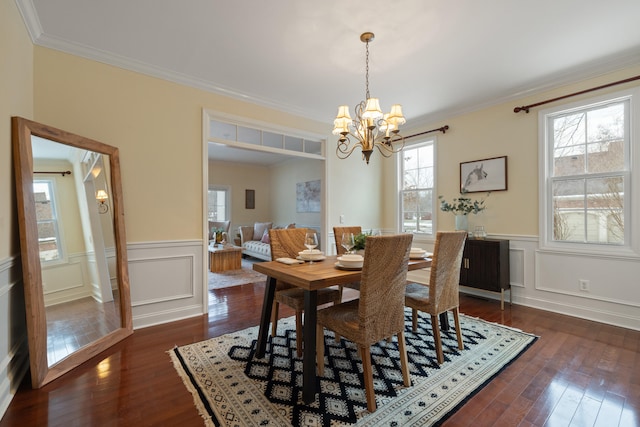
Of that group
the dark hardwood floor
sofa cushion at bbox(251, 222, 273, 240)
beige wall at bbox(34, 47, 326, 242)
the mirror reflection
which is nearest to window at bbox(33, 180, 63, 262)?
the mirror reflection

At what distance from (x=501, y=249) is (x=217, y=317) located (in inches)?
133

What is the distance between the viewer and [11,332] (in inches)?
72.9

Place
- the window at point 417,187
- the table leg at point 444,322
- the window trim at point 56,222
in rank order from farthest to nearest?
the window at point 417,187, the table leg at point 444,322, the window trim at point 56,222

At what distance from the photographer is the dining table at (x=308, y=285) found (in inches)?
66.1

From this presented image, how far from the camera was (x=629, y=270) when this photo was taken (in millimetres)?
2826

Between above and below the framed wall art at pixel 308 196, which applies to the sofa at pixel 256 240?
below

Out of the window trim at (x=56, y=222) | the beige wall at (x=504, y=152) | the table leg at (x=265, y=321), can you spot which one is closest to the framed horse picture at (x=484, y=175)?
the beige wall at (x=504, y=152)

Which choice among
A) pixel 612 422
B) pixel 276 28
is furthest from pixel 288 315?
pixel 276 28

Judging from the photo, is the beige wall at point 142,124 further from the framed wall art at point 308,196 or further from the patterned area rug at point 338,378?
the framed wall art at point 308,196

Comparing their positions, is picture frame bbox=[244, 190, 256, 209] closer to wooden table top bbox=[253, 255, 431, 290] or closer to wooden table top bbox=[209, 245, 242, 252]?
wooden table top bbox=[209, 245, 242, 252]

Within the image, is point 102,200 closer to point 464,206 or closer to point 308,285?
point 308,285

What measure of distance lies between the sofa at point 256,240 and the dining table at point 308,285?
13.4 feet

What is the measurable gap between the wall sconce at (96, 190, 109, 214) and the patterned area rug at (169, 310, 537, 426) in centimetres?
138

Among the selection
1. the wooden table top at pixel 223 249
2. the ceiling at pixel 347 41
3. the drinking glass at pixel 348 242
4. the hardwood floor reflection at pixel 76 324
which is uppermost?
the ceiling at pixel 347 41
